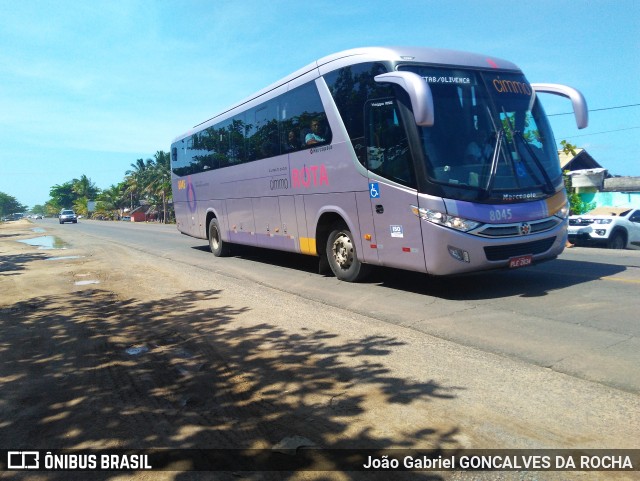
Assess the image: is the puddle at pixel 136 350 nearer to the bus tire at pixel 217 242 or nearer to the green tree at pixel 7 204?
the bus tire at pixel 217 242

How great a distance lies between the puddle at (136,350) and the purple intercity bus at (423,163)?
3905mm

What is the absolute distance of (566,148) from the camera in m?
20.2

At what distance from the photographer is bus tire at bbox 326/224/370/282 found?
29.6 feet

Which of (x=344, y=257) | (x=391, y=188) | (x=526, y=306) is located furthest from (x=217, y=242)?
(x=526, y=306)

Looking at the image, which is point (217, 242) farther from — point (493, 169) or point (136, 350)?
point (493, 169)

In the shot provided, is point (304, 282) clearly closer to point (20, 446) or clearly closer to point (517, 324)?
point (517, 324)

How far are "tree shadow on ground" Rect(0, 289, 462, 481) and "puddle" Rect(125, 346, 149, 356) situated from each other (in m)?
0.02

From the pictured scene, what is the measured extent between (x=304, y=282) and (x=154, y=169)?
207 feet

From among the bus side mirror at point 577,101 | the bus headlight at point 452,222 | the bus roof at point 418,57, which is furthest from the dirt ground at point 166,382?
the bus side mirror at point 577,101

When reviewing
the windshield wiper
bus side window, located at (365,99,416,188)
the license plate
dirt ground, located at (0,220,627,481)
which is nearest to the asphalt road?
the license plate

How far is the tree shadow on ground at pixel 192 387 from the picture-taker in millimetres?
3561

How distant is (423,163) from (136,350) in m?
4.45

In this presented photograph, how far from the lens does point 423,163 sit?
709 cm

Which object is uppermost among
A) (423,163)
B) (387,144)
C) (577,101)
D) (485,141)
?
(577,101)
